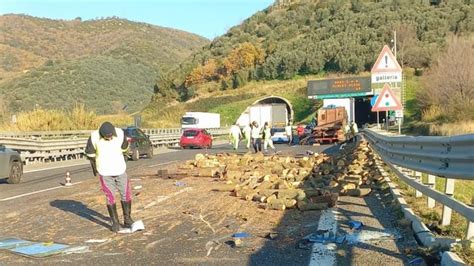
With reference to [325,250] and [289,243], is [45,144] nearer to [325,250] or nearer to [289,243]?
[289,243]

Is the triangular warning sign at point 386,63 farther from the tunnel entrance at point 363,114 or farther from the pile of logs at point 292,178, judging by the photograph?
the tunnel entrance at point 363,114

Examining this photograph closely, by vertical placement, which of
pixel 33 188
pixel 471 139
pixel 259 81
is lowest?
pixel 33 188

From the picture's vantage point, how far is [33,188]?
1546cm

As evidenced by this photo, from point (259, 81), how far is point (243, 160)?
7768cm

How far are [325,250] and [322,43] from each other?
93313 millimetres

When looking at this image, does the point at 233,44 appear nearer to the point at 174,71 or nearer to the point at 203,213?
the point at 174,71

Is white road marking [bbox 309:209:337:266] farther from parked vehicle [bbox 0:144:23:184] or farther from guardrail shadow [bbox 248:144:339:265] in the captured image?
parked vehicle [bbox 0:144:23:184]

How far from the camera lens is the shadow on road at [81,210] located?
9713 millimetres

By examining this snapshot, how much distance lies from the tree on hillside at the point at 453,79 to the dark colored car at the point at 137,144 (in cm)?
2069

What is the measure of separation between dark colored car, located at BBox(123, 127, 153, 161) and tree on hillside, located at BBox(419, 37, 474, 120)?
2069cm

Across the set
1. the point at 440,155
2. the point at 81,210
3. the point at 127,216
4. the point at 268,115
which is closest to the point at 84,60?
the point at 268,115

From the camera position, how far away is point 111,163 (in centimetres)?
891

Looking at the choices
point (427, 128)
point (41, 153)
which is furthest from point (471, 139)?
point (427, 128)

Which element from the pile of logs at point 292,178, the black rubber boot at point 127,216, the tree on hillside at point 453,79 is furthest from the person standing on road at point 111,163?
the tree on hillside at point 453,79
